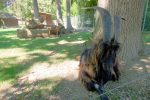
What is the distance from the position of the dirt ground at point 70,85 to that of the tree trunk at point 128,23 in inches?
10.9

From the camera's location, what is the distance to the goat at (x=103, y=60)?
2.69 m

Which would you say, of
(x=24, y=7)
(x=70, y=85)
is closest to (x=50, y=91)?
(x=70, y=85)

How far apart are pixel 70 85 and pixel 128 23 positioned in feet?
6.65

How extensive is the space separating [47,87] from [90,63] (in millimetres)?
2456

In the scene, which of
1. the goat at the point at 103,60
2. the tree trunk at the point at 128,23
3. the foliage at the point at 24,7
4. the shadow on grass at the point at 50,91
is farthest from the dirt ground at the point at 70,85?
the foliage at the point at 24,7

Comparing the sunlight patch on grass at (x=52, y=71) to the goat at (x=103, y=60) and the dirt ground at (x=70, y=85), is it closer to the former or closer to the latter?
the dirt ground at (x=70, y=85)

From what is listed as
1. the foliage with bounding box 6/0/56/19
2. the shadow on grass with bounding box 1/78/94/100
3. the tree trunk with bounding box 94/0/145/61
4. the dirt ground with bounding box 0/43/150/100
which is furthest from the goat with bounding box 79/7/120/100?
the foliage with bounding box 6/0/56/19

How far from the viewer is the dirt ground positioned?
474 centimetres

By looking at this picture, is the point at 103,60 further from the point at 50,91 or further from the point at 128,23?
the point at 128,23

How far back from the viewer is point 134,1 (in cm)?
541

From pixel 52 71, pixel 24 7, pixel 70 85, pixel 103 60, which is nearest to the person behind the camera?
pixel 103 60

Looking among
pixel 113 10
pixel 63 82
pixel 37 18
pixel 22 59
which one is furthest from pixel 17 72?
pixel 37 18

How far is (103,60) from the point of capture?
2752 millimetres

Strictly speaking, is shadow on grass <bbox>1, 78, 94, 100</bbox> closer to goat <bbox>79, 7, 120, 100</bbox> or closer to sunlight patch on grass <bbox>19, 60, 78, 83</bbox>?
sunlight patch on grass <bbox>19, 60, 78, 83</bbox>
